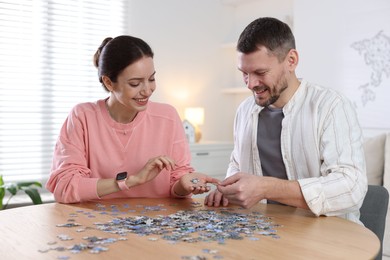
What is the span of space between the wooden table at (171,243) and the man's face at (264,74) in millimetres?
489

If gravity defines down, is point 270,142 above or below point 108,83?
below

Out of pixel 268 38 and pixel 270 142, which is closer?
pixel 268 38

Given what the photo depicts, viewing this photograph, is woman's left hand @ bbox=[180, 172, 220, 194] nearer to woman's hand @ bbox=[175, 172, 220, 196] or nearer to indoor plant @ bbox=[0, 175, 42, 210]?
woman's hand @ bbox=[175, 172, 220, 196]

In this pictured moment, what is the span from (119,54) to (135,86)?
173mm

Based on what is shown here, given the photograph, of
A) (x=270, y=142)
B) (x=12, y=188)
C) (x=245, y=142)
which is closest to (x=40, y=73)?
(x=12, y=188)

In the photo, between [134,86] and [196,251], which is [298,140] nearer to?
[134,86]

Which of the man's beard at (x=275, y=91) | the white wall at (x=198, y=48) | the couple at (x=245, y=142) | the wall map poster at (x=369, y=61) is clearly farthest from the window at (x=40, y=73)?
the man's beard at (x=275, y=91)

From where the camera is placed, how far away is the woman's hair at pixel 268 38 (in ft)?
7.32

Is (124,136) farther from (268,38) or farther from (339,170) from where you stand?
(339,170)

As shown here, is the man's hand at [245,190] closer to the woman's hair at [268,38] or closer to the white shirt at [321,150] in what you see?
the white shirt at [321,150]

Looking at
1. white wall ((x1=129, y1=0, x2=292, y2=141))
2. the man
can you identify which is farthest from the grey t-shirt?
white wall ((x1=129, y1=0, x2=292, y2=141))

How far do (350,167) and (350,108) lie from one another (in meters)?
0.30

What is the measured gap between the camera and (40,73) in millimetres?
5297

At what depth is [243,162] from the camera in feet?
8.24
